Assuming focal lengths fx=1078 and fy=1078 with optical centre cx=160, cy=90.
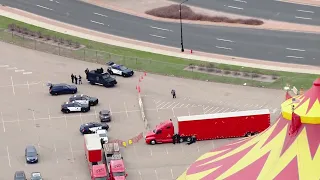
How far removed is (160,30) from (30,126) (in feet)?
98.6

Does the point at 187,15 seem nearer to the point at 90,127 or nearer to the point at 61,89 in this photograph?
the point at 61,89

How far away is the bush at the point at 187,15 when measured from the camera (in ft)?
420

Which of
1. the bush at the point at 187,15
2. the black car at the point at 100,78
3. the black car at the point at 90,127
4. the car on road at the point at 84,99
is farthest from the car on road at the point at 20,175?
the bush at the point at 187,15

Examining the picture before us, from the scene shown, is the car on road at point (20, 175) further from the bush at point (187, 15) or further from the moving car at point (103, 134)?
the bush at point (187, 15)

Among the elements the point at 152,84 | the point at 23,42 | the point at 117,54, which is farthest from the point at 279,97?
the point at 23,42

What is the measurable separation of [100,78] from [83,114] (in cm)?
745

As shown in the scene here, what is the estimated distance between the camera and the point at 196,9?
133 m

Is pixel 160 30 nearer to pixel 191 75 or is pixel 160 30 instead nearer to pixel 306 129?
pixel 191 75

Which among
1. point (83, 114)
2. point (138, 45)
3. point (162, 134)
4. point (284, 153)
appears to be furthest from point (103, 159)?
point (138, 45)

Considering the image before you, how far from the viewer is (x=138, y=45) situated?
122688 mm

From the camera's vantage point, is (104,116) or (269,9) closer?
(104,116)

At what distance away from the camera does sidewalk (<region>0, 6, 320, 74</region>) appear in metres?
115

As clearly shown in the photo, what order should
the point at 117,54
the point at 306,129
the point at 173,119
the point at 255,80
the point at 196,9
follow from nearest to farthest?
1. the point at 306,129
2. the point at 173,119
3. the point at 255,80
4. the point at 117,54
5. the point at 196,9

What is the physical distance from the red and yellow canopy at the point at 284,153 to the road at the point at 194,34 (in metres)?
43.7
